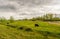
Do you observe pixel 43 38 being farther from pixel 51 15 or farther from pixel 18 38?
pixel 51 15

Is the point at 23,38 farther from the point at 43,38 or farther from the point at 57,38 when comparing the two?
the point at 57,38

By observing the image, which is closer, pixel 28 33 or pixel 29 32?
pixel 28 33

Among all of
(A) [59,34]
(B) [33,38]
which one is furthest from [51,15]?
(B) [33,38]

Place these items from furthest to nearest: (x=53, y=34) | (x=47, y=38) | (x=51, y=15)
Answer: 1. (x=51, y=15)
2. (x=53, y=34)
3. (x=47, y=38)

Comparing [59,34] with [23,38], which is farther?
[59,34]

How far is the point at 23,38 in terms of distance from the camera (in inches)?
1478

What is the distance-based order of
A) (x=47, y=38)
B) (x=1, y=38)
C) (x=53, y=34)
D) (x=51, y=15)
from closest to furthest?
(x=1, y=38) → (x=47, y=38) → (x=53, y=34) → (x=51, y=15)

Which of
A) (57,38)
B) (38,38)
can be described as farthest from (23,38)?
(57,38)

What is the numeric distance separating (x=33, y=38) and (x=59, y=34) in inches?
398

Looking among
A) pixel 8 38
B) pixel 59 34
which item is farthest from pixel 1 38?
pixel 59 34

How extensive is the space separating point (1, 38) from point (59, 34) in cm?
1710

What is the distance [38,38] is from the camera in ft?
125

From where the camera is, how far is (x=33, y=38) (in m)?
37.3

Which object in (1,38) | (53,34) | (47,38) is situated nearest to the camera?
(1,38)
